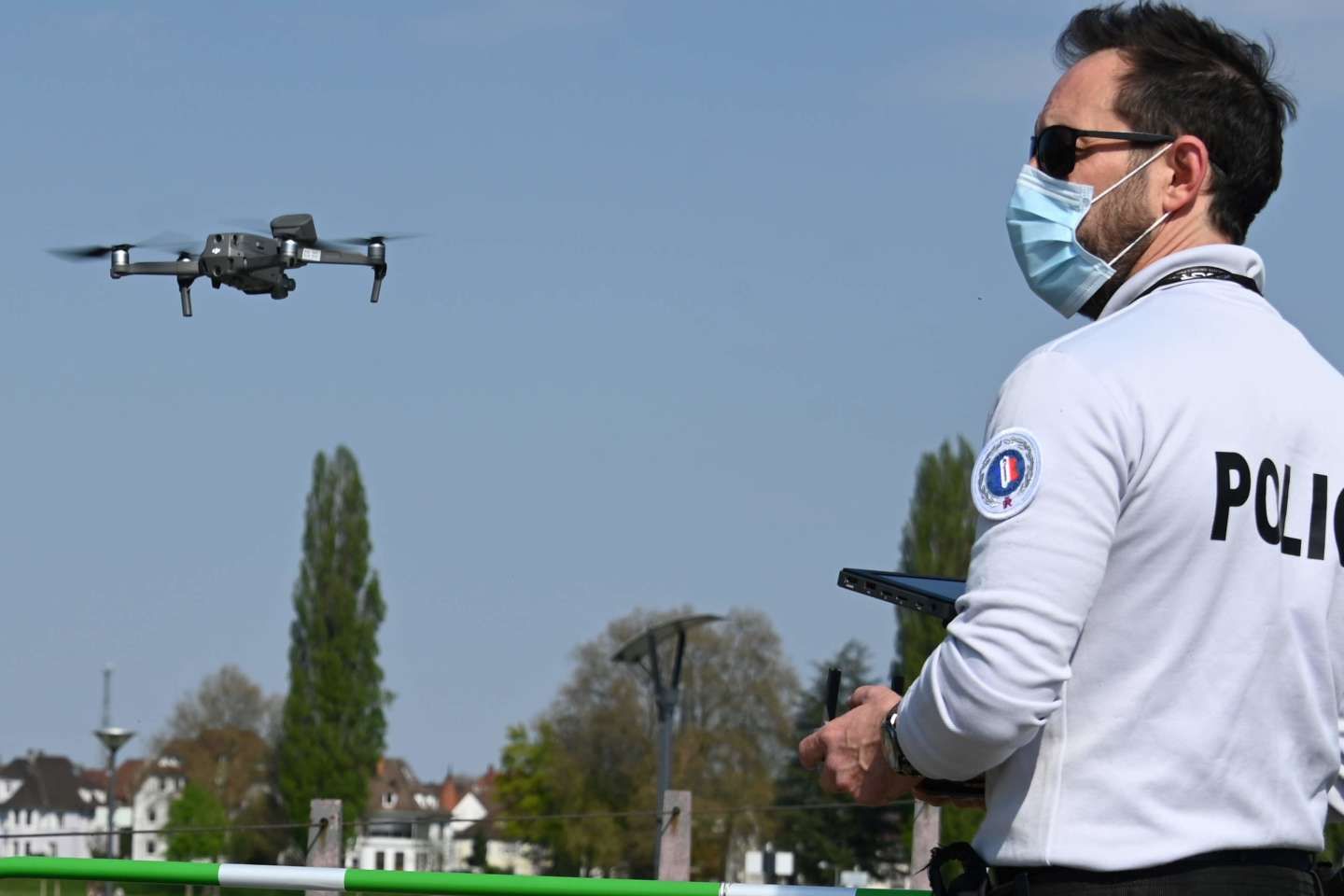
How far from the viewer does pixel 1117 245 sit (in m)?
2.63

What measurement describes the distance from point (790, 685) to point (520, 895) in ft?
214

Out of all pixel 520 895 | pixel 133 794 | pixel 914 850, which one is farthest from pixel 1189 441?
pixel 133 794

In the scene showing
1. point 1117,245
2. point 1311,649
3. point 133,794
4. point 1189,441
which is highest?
point 1117,245

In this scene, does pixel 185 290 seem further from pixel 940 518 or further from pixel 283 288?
pixel 940 518

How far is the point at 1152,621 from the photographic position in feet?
7.38

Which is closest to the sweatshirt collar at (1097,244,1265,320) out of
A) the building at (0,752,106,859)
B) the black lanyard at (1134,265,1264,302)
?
the black lanyard at (1134,265,1264,302)

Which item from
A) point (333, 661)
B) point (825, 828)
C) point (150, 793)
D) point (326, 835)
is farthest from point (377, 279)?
point (150, 793)

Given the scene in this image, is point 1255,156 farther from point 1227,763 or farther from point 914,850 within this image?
point 914,850

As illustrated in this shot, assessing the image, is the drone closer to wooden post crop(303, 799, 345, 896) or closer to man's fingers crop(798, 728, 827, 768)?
wooden post crop(303, 799, 345, 896)

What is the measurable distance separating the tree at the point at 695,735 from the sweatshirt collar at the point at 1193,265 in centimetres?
6363

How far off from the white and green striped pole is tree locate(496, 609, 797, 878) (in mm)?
61997

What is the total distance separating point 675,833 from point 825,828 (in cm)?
5218

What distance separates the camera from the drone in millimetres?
11125

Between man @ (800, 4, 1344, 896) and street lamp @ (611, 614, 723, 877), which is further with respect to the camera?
street lamp @ (611, 614, 723, 877)
